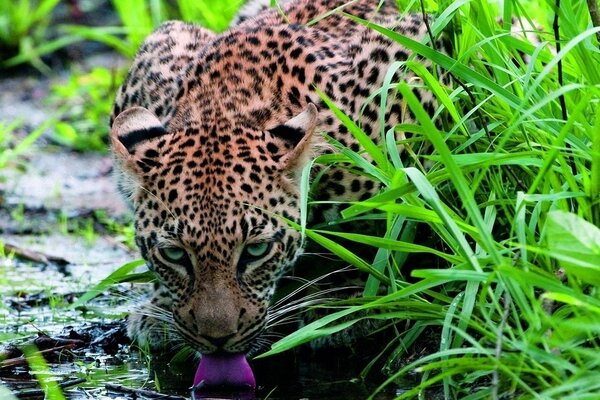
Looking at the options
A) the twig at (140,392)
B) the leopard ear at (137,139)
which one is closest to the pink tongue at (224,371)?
the twig at (140,392)

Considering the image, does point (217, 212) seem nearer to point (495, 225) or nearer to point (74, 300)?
point (495, 225)

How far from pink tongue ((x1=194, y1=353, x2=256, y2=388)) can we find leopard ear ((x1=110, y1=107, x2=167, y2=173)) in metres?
0.96

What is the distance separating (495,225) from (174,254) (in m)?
1.53

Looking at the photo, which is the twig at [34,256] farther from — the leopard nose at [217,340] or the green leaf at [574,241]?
the green leaf at [574,241]

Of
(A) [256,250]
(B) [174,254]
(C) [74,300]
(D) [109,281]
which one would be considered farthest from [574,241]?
(C) [74,300]

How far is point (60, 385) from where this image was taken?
5.59 m

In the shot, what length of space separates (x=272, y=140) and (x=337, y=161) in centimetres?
39

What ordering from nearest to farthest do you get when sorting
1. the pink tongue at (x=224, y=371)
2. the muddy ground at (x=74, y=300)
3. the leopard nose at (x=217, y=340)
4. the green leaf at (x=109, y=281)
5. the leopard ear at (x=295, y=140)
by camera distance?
the leopard nose at (x=217, y=340) → the pink tongue at (x=224, y=371) → the muddy ground at (x=74, y=300) → the leopard ear at (x=295, y=140) → the green leaf at (x=109, y=281)

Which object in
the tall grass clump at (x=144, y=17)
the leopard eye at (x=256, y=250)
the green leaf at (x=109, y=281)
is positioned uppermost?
the tall grass clump at (x=144, y=17)

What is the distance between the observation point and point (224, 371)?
18.3ft

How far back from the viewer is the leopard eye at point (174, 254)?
5.65 m

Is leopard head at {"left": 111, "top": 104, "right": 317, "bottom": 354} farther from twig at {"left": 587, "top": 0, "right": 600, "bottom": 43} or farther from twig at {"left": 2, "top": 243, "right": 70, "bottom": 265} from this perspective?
twig at {"left": 2, "top": 243, "right": 70, "bottom": 265}

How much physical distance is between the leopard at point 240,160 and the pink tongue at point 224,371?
7 cm

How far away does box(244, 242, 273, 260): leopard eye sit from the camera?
5617 millimetres
